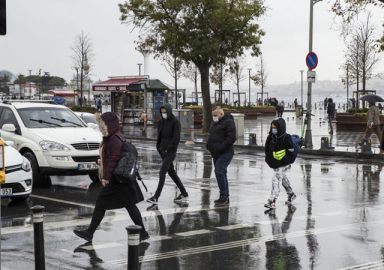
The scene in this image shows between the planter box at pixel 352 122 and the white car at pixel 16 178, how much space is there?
82.0ft

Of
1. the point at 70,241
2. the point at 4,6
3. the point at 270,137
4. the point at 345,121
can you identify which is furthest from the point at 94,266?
the point at 345,121

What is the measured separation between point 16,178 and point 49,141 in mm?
2398

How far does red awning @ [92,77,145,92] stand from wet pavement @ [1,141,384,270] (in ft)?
83.3

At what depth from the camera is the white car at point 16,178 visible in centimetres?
1064

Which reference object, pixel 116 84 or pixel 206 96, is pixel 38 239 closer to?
pixel 206 96

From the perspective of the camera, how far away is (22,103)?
14.6 meters

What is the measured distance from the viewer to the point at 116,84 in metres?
40.3

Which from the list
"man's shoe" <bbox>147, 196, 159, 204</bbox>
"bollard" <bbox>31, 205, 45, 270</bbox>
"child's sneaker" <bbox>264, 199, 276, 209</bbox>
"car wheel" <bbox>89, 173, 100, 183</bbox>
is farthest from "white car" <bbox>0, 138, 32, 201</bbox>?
"bollard" <bbox>31, 205, 45, 270</bbox>

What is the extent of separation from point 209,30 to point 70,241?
22.6 meters

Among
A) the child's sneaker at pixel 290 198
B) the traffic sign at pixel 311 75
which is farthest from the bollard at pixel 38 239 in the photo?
the traffic sign at pixel 311 75

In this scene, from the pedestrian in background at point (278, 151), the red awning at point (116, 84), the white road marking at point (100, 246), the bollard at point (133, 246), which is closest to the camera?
the bollard at point (133, 246)

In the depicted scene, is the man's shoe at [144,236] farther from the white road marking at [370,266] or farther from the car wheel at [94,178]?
the car wheel at [94,178]

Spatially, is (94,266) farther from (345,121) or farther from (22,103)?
(345,121)

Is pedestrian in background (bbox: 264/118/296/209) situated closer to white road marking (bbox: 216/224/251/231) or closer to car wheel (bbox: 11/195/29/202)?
white road marking (bbox: 216/224/251/231)
